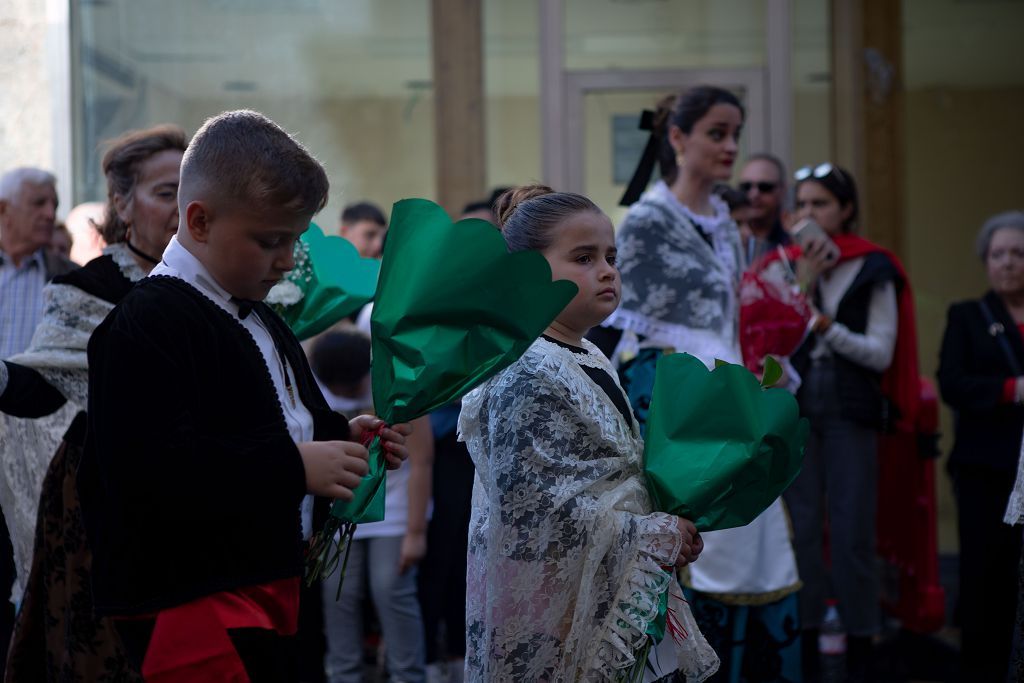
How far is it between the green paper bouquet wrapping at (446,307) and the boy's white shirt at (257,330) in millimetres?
151

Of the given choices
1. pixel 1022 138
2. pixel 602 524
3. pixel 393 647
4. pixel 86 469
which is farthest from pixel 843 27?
pixel 86 469

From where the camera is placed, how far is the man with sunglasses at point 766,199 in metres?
5.88

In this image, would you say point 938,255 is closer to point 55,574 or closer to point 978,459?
point 978,459

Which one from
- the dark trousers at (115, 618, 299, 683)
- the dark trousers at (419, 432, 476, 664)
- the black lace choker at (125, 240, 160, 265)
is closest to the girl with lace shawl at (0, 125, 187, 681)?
the black lace choker at (125, 240, 160, 265)

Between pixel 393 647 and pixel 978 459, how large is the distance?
8.20 feet

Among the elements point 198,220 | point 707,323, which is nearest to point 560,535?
point 198,220

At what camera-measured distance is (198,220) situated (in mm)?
2223

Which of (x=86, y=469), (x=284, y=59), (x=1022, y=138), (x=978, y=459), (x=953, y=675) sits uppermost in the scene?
(x=284, y=59)

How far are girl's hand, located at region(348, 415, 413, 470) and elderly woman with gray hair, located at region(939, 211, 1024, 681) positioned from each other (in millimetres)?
3447

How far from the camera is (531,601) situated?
2.70 metres

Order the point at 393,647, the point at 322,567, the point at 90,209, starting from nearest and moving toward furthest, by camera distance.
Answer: the point at 322,567
the point at 393,647
the point at 90,209

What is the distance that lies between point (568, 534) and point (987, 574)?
317cm

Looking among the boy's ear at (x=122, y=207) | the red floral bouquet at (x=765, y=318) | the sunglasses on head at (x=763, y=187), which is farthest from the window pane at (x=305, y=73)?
the boy's ear at (x=122, y=207)

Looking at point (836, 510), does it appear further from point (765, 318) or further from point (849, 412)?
point (765, 318)
